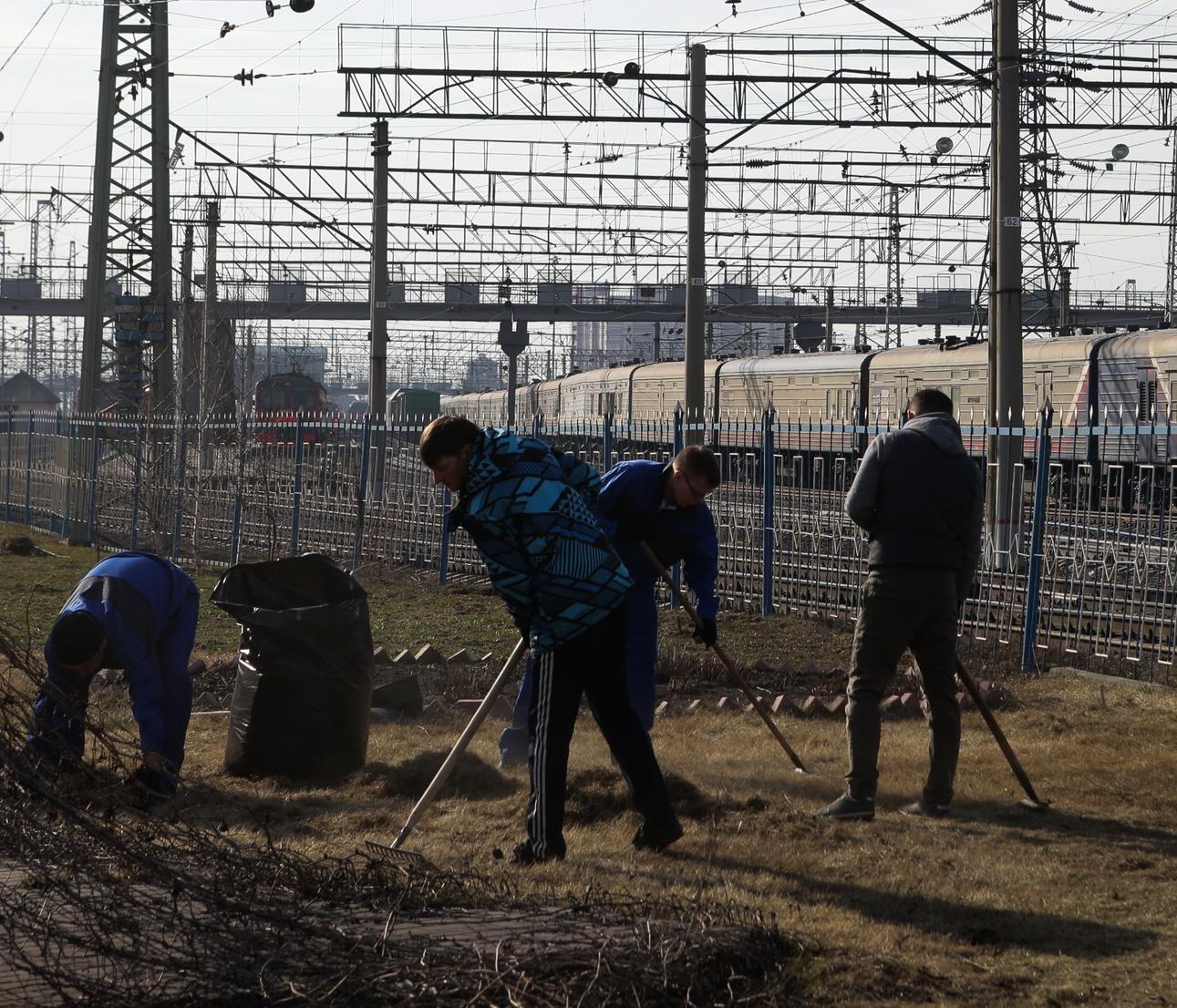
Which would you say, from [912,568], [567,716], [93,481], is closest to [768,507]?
[912,568]

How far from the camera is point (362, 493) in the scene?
→ 16969 mm

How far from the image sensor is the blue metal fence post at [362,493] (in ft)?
55.3

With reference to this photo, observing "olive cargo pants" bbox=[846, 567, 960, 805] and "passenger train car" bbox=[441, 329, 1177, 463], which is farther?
"passenger train car" bbox=[441, 329, 1177, 463]

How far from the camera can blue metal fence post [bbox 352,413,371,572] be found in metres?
16.9

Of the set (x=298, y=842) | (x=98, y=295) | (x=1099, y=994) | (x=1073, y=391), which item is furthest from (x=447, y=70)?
(x=1099, y=994)

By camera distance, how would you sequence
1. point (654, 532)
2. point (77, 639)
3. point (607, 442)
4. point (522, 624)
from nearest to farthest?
point (522, 624) → point (77, 639) → point (654, 532) → point (607, 442)

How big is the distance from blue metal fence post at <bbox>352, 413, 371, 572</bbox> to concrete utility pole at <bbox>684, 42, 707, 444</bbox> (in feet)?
12.7

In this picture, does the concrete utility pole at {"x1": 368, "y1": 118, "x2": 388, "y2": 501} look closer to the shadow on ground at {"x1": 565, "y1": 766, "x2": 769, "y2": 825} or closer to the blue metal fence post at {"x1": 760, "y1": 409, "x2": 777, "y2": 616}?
the blue metal fence post at {"x1": 760, "y1": 409, "x2": 777, "y2": 616}

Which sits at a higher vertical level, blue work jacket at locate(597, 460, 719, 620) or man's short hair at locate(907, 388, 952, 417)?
man's short hair at locate(907, 388, 952, 417)

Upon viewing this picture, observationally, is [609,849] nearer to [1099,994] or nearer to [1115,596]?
[1099,994]

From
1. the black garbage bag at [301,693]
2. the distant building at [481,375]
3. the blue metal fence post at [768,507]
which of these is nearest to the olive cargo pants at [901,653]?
the black garbage bag at [301,693]

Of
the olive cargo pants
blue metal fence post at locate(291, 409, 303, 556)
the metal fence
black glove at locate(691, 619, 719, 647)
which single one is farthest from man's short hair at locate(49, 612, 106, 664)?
blue metal fence post at locate(291, 409, 303, 556)

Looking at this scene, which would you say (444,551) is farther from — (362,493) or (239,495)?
(239,495)

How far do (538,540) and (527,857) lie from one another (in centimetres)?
126
